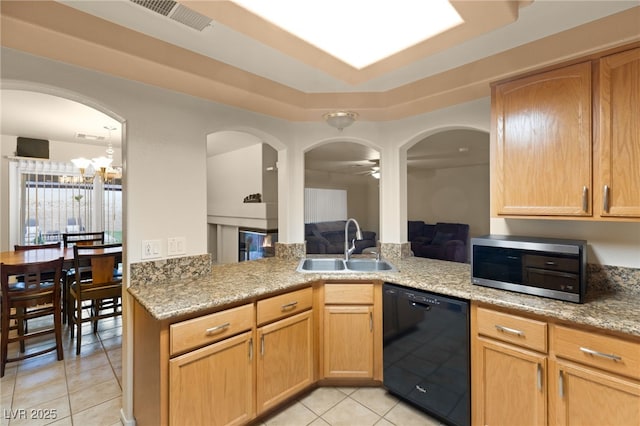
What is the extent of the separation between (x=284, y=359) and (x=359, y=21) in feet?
6.52

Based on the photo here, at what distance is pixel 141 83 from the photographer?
1.88m

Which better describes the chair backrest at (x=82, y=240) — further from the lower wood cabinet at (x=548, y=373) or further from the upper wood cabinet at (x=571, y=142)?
the upper wood cabinet at (x=571, y=142)

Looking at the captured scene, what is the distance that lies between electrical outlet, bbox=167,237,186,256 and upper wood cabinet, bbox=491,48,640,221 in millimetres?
2113

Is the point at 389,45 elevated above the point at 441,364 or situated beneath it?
elevated above

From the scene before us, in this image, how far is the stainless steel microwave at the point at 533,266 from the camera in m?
1.53

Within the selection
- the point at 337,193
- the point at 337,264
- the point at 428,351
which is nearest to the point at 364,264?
the point at 337,264

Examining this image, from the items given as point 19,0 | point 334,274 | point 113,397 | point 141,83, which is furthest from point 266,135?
point 113,397

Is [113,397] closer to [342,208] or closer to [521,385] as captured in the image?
[521,385]

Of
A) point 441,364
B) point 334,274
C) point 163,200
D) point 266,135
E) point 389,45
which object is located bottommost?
point 441,364

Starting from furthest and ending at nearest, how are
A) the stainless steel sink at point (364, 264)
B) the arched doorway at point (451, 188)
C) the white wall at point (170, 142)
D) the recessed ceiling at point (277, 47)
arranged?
1. the arched doorway at point (451, 188)
2. the stainless steel sink at point (364, 264)
3. the white wall at point (170, 142)
4. the recessed ceiling at point (277, 47)

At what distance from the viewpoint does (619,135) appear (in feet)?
4.89

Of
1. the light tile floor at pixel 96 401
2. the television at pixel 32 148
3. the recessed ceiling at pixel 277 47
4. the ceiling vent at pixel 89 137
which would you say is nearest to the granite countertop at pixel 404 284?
the light tile floor at pixel 96 401

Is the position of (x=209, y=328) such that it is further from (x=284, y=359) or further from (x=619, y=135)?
(x=619, y=135)

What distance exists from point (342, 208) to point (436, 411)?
23.5 ft
